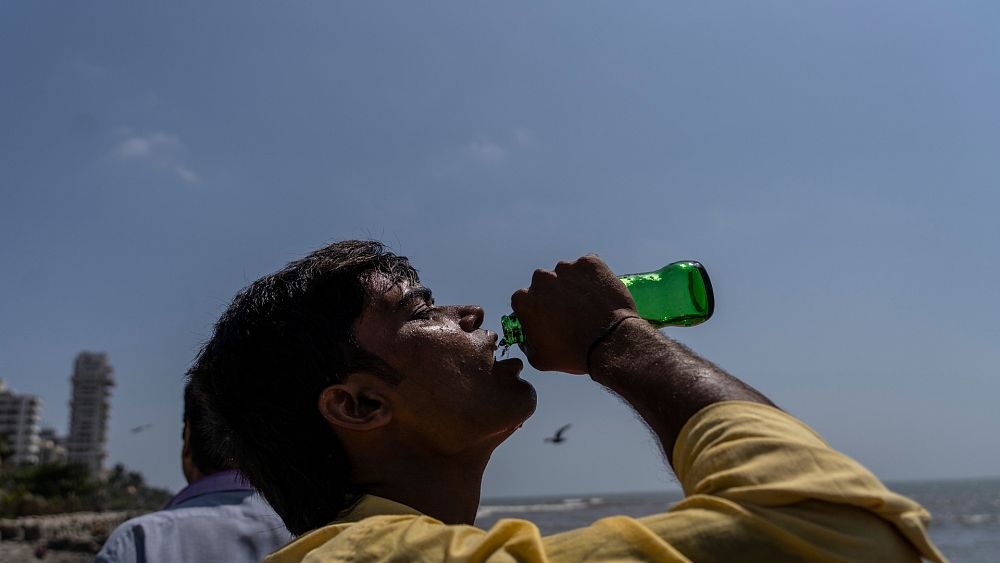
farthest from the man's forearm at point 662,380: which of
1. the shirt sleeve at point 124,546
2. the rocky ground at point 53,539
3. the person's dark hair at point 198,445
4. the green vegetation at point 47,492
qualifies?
the green vegetation at point 47,492

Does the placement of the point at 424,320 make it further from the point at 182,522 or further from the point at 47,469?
the point at 47,469

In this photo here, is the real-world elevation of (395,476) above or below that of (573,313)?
below

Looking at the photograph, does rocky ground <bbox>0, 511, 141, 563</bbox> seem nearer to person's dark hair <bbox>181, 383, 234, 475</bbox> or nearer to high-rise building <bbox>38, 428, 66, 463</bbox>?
person's dark hair <bbox>181, 383, 234, 475</bbox>

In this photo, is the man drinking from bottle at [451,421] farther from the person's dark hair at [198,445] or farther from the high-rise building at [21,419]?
the high-rise building at [21,419]

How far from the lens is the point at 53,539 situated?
86.2ft

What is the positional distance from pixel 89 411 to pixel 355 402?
451 feet

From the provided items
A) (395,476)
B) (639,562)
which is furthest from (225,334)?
(639,562)

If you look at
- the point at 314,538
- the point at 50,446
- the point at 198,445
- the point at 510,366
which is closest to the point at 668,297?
the point at 510,366

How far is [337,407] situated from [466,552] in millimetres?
719

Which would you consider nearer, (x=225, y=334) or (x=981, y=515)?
(x=225, y=334)

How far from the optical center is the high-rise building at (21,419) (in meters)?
118

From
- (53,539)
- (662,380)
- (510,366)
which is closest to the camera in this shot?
(662,380)

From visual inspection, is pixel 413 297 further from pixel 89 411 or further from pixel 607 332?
pixel 89 411

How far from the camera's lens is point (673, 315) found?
8.83ft
